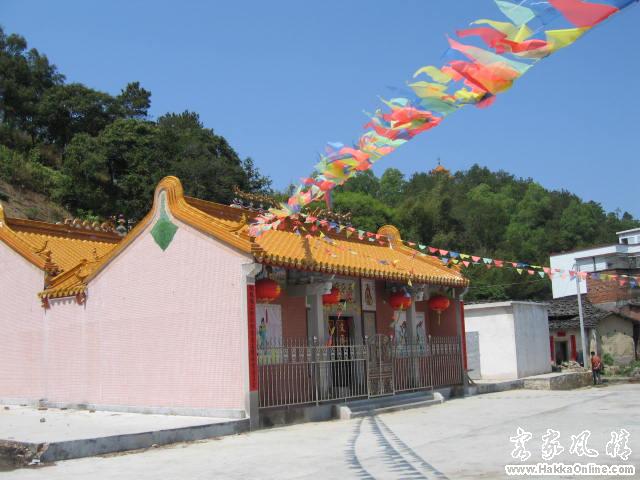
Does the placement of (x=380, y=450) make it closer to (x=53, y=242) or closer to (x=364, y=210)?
(x=53, y=242)

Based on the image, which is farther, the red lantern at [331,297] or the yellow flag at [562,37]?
the red lantern at [331,297]

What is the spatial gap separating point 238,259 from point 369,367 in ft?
13.2

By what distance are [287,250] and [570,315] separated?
67.6 feet

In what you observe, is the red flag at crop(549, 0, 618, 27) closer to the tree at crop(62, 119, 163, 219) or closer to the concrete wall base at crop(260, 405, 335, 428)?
the concrete wall base at crop(260, 405, 335, 428)

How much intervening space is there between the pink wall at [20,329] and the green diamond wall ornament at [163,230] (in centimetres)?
368

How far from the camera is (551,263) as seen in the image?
152 feet

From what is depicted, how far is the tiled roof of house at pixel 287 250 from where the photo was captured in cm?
1179

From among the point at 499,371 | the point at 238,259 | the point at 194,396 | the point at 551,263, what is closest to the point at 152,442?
the point at 194,396

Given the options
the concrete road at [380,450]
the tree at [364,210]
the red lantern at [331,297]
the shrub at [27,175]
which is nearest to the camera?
the concrete road at [380,450]

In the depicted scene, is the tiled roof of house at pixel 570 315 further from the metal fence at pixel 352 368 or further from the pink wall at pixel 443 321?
the metal fence at pixel 352 368

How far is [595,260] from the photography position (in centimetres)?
4162

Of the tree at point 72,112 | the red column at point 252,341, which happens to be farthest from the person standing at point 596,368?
the tree at point 72,112

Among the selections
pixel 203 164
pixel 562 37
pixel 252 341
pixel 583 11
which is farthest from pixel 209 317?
pixel 203 164

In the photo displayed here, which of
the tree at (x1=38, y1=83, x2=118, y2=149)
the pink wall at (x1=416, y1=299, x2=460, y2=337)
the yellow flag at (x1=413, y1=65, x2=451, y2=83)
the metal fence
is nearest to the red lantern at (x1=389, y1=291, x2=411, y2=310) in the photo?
the metal fence
